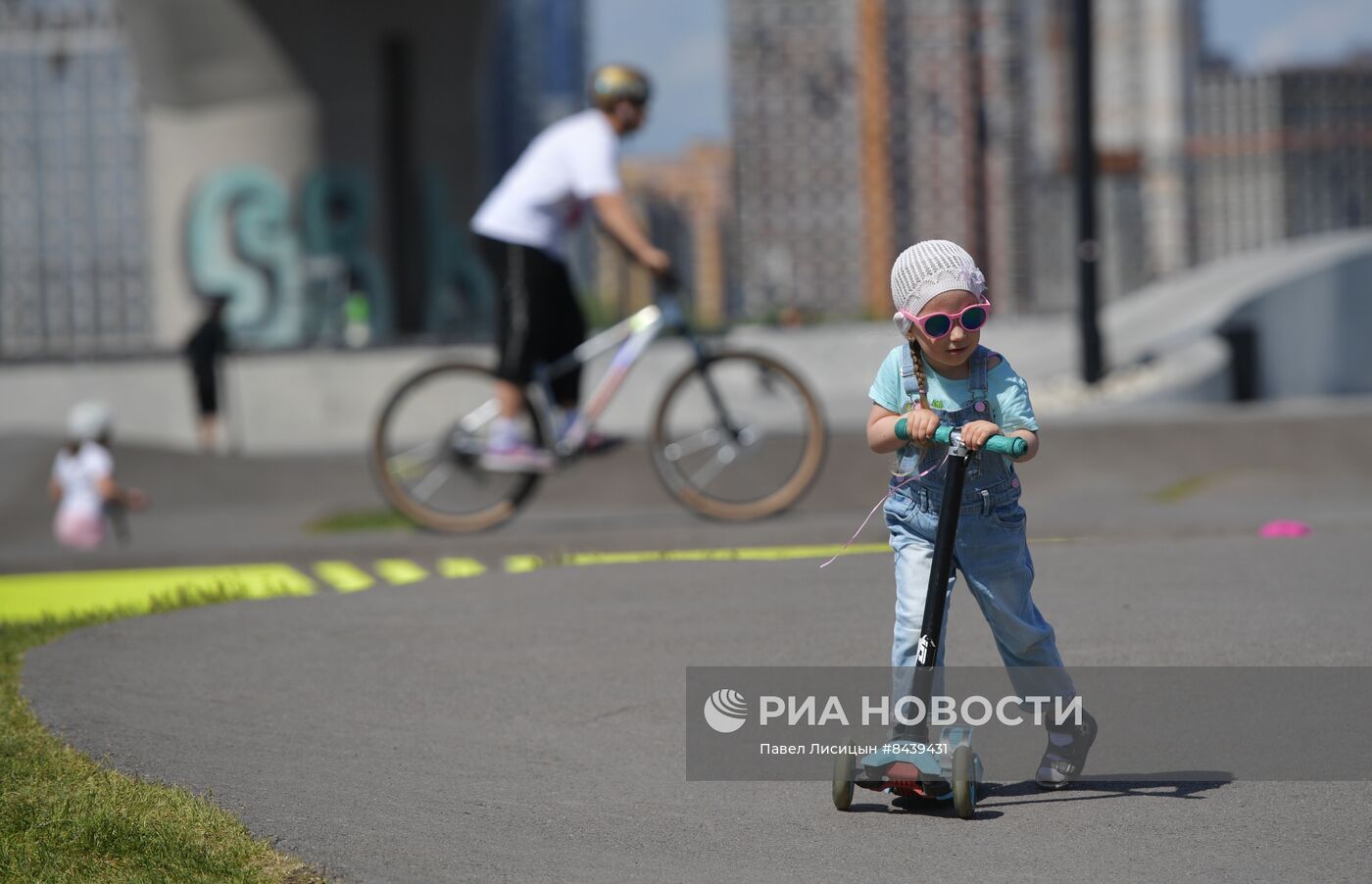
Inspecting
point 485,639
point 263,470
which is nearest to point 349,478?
point 263,470

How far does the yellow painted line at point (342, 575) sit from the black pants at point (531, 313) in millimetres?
1164

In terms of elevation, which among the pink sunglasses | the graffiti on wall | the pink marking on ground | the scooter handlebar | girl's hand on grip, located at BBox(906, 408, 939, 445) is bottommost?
the pink marking on ground

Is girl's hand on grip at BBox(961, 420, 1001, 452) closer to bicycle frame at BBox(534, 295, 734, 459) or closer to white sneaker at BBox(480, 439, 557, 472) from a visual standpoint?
bicycle frame at BBox(534, 295, 734, 459)

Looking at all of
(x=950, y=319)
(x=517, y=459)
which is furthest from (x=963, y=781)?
(x=517, y=459)

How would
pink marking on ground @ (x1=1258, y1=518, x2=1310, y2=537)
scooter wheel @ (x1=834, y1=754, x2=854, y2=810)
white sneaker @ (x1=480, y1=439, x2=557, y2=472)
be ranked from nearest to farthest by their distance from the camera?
scooter wheel @ (x1=834, y1=754, x2=854, y2=810) → pink marking on ground @ (x1=1258, y1=518, x2=1310, y2=537) → white sneaker @ (x1=480, y1=439, x2=557, y2=472)

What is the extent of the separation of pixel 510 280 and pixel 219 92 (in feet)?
80.6

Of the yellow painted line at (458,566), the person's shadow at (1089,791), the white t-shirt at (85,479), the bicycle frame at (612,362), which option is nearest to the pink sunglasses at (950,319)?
the person's shadow at (1089,791)

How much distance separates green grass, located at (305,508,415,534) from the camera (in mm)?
12656

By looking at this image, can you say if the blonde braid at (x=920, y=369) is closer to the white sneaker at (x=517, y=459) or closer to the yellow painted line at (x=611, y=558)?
the yellow painted line at (x=611, y=558)

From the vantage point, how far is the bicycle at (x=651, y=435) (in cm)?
921

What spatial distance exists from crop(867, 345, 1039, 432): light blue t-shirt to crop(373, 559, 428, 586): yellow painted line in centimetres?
451

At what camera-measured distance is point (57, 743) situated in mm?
4512

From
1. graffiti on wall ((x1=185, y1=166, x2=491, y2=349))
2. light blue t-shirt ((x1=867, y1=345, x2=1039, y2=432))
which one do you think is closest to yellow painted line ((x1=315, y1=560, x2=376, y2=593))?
light blue t-shirt ((x1=867, y1=345, x2=1039, y2=432))

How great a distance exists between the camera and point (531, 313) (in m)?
9.13
